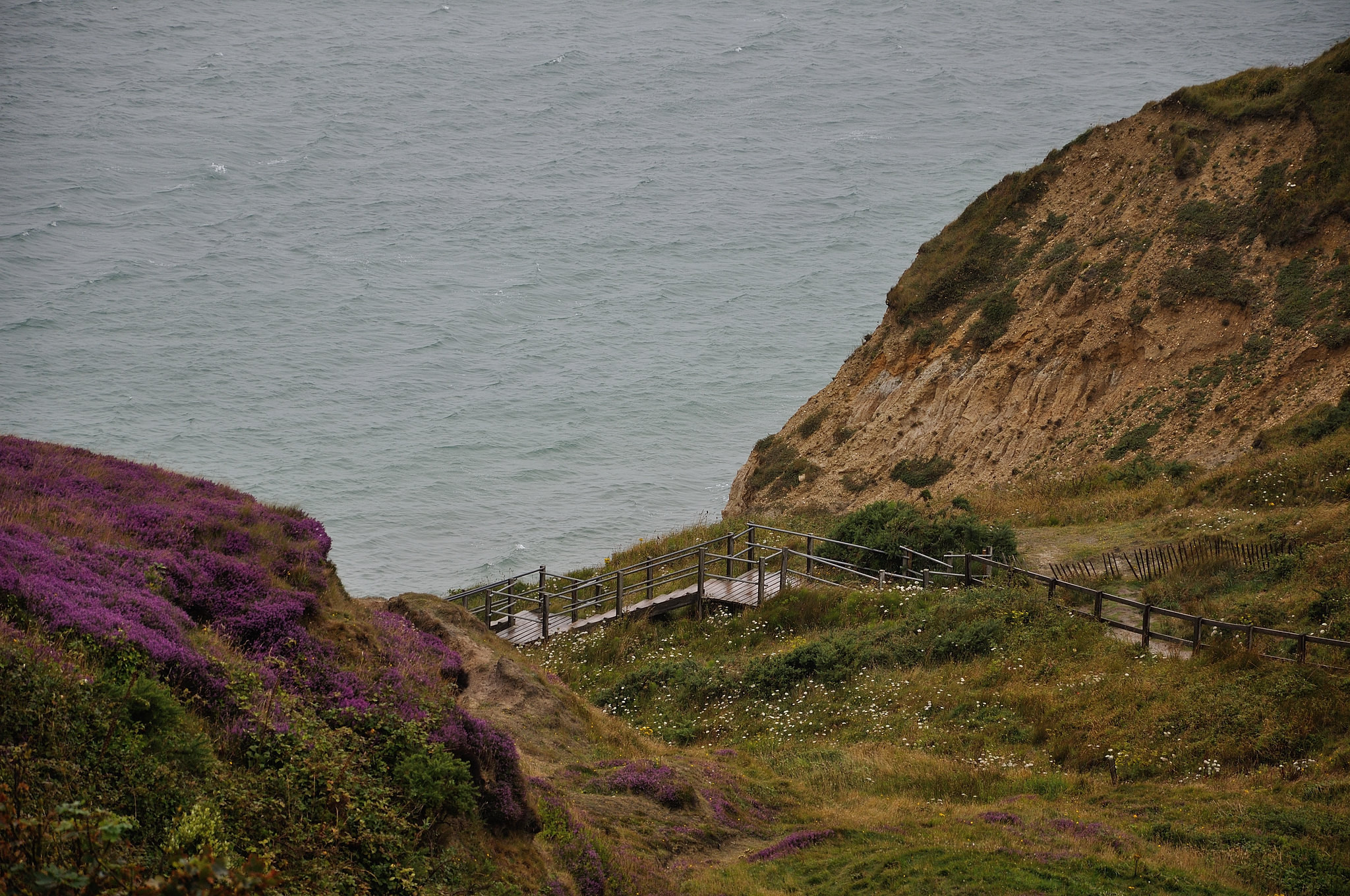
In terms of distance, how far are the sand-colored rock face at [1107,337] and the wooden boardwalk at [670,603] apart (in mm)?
9855

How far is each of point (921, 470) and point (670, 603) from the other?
12402 millimetres

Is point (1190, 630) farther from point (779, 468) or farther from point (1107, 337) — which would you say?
point (779, 468)

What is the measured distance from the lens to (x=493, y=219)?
4003 inches

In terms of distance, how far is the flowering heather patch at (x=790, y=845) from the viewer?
1390 centimetres

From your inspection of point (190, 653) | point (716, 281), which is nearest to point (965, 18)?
point (716, 281)

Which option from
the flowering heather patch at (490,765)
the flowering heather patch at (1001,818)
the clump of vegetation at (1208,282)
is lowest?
the flowering heather patch at (1001,818)

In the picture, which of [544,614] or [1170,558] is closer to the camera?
[1170,558]

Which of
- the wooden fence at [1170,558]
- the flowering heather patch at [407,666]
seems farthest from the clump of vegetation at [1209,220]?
the flowering heather patch at [407,666]

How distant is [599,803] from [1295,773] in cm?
911

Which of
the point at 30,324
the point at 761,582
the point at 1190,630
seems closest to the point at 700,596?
the point at 761,582

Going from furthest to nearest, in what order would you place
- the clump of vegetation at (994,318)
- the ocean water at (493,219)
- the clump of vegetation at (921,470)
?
the ocean water at (493,219) < the clump of vegetation at (994,318) < the clump of vegetation at (921,470)

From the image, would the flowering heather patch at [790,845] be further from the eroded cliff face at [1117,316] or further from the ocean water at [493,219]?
the ocean water at [493,219]

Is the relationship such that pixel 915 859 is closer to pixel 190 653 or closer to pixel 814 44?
pixel 190 653

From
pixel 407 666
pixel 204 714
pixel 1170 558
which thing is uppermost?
pixel 204 714
